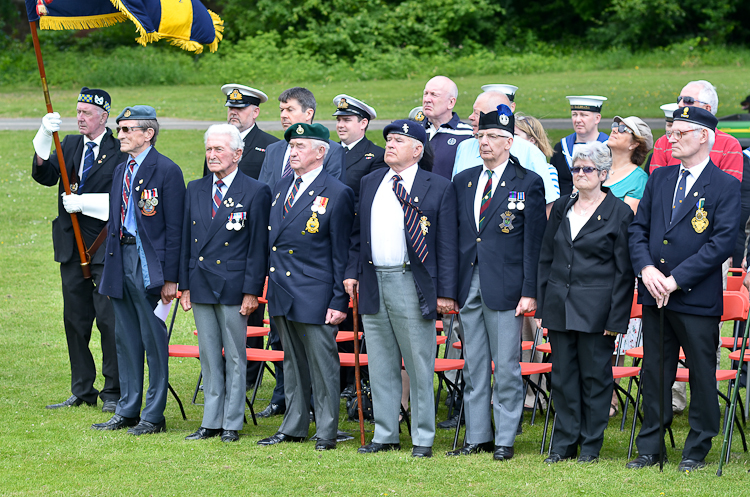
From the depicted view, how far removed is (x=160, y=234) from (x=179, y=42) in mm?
1464

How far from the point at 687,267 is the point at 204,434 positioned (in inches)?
129

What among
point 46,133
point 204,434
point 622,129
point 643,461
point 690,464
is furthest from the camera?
point 46,133

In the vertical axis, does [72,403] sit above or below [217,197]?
below

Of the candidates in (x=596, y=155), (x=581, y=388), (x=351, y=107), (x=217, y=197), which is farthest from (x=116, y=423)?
(x=596, y=155)

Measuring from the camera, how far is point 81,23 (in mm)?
7184

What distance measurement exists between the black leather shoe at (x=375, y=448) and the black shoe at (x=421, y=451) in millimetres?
189

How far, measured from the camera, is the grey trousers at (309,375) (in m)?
6.27

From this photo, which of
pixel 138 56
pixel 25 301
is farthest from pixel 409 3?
pixel 25 301

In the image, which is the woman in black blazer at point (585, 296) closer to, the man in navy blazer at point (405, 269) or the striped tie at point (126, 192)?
the man in navy blazer at point (405, 269)

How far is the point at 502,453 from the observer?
5.97 metres

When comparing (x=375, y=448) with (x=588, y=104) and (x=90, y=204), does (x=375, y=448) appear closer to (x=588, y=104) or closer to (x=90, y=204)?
(x=90, y=204)

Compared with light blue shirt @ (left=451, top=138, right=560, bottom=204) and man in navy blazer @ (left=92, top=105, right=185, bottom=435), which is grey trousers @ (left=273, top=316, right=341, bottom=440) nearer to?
man in navy blazer @ (left=92, top=105, right=185, bottom=435)

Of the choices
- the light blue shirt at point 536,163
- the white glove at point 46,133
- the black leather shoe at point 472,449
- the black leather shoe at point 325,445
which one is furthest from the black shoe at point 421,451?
the white glove at point 46,133

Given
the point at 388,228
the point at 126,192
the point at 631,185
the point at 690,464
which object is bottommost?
the point at 690,464
